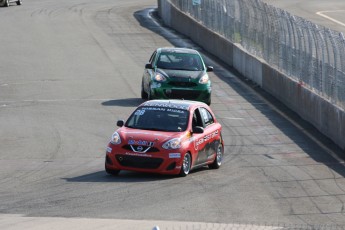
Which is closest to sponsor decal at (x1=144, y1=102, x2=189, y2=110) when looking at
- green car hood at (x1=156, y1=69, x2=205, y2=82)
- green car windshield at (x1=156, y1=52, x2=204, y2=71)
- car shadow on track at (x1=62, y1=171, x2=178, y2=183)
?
car shadow on track at (x1=62, y1=171, x2=178, y2=183)

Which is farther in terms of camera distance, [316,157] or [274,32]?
[274,32]

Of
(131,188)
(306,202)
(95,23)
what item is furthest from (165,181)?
(95,23)

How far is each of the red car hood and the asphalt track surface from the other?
71 cm

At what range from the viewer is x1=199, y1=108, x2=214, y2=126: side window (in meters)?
20.3

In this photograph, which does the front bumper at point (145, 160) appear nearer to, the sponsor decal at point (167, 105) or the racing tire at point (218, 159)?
the sponsor decal at point (167, 105)

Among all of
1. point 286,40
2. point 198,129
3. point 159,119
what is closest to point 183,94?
point 286,40

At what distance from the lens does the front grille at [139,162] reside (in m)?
18.3

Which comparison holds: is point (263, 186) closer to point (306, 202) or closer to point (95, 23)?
point (306, 202)

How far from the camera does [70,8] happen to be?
55156 mm

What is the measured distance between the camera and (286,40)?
30.6 metres

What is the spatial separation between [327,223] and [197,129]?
482 cm

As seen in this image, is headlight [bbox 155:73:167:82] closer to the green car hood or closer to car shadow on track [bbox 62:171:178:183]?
the green car hood

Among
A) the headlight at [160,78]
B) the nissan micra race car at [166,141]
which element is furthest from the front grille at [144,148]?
the headlight at [160,78]

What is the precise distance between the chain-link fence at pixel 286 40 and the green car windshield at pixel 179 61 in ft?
9.15
